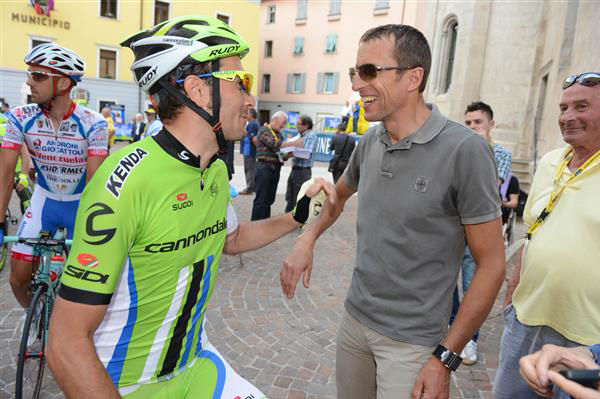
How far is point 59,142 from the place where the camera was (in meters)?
3.62

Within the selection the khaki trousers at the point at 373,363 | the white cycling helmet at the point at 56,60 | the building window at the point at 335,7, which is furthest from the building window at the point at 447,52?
the building window at the point at 335,7

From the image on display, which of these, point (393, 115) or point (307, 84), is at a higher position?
point (307, 84)

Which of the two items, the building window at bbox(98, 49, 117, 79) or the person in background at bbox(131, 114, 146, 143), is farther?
the building window at bbox(98, 49, 117, 79)

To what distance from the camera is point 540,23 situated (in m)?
14.2

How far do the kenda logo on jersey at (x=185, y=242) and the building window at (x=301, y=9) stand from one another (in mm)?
43569

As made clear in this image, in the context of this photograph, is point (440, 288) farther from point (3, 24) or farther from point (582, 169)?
point (3, 24)

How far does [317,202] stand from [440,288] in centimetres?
81

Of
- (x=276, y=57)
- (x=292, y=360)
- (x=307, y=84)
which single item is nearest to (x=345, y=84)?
(x=307, y=84)

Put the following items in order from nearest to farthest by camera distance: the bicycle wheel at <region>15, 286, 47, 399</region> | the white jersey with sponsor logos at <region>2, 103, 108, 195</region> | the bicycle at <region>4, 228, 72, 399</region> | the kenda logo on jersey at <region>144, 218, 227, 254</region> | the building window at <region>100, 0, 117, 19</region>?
the kenda logo on jersey at <region>144, 218, 227, 254</region>
the bicycle wheel at <region>15, 286, 47, 399</region>
the bicycle at <region>4, 228, 72, 399</region>
the white jersey with sponsor logos at <region>2, 103, 108, 195</region>
the building window at <region>100, 0, 117, 19</region>

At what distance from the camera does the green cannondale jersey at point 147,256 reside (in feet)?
4.62

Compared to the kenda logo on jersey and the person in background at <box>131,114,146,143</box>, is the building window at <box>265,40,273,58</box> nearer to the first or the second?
the person in background at <box>131,114,146,143</box>

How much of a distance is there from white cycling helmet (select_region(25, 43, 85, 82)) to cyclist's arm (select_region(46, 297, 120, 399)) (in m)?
2.75

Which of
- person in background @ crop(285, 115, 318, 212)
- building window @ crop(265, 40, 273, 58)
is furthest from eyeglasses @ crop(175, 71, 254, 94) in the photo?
building window @ crop(265, 40, 273, 58)

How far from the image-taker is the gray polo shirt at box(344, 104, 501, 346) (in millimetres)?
1851
